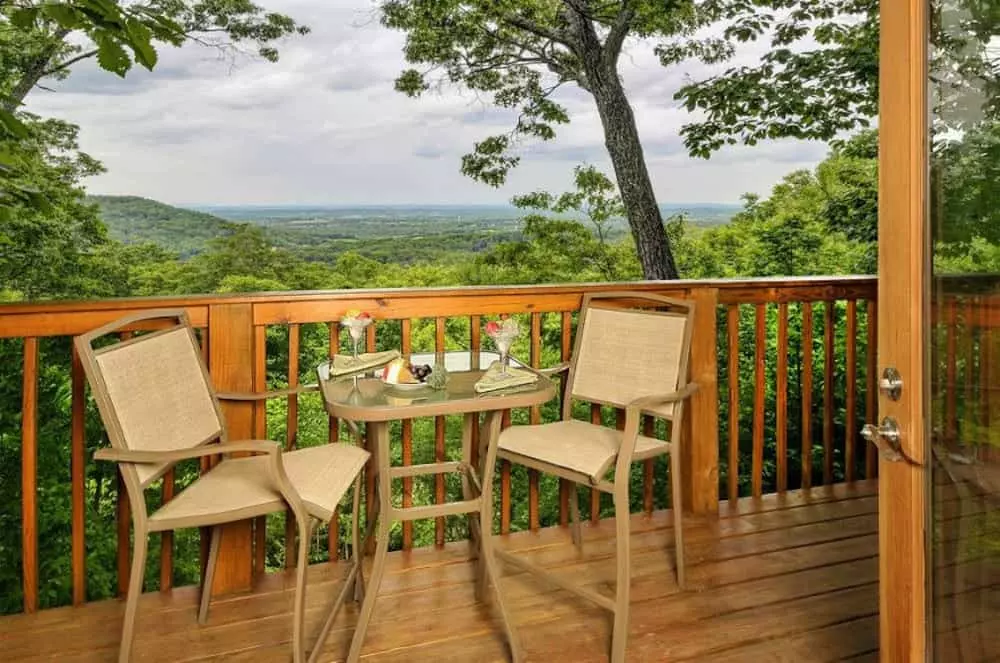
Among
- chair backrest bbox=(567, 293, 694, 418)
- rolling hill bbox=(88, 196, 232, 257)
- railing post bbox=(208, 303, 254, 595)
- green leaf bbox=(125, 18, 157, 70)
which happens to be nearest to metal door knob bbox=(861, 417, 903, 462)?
chair backrest bbox=(567, 293, 694, 418)

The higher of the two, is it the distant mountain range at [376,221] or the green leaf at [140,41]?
the distant mountain range at [376,221]

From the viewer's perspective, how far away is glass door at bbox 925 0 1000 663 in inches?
47.5

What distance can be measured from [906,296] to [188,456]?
1806 mm

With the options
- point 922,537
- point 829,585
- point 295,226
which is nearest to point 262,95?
point 295,226

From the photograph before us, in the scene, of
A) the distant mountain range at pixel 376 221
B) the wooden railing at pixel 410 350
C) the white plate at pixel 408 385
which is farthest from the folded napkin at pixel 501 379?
the distant mountain range at pixel 376 221

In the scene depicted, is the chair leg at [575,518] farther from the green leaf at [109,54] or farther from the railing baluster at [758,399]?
the green leaf at [109,54]

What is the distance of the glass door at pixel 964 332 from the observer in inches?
47.5

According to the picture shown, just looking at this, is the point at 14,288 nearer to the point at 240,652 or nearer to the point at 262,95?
the point at 262,95

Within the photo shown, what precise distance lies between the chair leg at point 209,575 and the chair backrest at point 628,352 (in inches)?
57.2

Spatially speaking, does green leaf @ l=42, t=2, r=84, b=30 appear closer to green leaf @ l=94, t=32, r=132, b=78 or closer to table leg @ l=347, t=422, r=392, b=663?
green leaf @ l=94, t=32, r=132, b=78

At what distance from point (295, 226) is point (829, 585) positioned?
18.1 ft

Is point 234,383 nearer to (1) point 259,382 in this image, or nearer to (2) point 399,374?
(1) point 259,382

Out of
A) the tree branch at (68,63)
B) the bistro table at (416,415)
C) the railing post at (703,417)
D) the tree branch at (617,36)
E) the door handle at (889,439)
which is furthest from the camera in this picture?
the tree branch at (617,36)

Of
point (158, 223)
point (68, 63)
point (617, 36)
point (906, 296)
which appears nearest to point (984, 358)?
point (906, 296)
